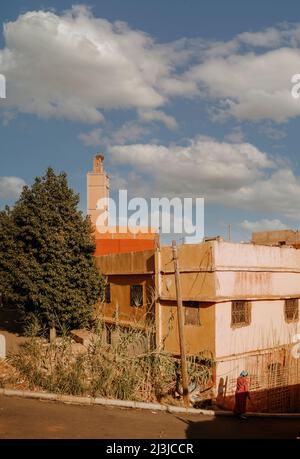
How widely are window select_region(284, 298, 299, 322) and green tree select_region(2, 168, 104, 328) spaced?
803 cm

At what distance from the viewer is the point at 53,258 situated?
1599 cm

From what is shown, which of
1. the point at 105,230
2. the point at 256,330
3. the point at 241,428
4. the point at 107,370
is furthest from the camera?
the point at 105,230

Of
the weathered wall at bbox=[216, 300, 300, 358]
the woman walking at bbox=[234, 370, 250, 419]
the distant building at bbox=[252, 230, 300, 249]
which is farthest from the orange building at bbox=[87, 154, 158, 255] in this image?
the woman walking at bbox=[234, 370, 250, 419]

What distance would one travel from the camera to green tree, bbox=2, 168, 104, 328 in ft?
52.4

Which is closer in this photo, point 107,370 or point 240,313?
point 107,370

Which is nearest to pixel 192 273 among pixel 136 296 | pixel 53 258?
pixel 136 296

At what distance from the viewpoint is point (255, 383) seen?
13.8 m

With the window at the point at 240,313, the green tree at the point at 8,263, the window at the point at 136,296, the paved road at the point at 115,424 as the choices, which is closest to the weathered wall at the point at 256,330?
the window at the point at 240,313

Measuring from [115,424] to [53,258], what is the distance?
9298mm

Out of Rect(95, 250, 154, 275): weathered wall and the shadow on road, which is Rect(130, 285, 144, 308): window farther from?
the shadow on road

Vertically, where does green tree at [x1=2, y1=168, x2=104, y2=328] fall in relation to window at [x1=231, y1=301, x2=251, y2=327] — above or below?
above

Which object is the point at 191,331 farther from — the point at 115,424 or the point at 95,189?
the point at 95,189
